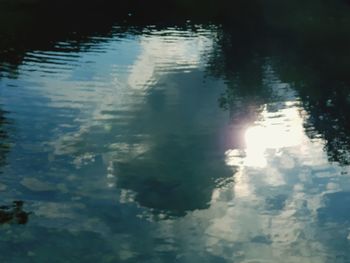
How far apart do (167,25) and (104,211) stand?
56.1 meters

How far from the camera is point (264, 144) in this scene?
34750 millimetres

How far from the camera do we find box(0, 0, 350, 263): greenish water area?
23172 mm

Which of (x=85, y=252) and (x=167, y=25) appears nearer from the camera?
(x=85, y=252)

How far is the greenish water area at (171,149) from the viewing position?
23172 mm

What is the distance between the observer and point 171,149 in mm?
33062

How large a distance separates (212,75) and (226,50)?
11312 mm

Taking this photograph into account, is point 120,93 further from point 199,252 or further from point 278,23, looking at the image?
point 278,23

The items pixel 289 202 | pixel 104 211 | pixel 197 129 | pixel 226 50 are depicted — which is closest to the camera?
pixel 104 211

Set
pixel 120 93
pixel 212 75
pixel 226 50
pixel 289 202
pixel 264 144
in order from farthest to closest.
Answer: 1. pixel 226 50
2. pixel 212 75
3. pixel 120 93
4. pixel 264 144
5. pixel 289 202

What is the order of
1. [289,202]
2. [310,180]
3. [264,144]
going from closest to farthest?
[289,202], [310,180], [264,144]

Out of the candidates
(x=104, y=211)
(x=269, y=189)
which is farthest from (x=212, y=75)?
(x=104, y=211)

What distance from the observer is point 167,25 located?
77.1 metres

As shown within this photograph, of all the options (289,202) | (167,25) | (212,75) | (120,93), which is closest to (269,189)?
(289,202)

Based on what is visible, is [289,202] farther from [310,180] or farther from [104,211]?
[104,211]
